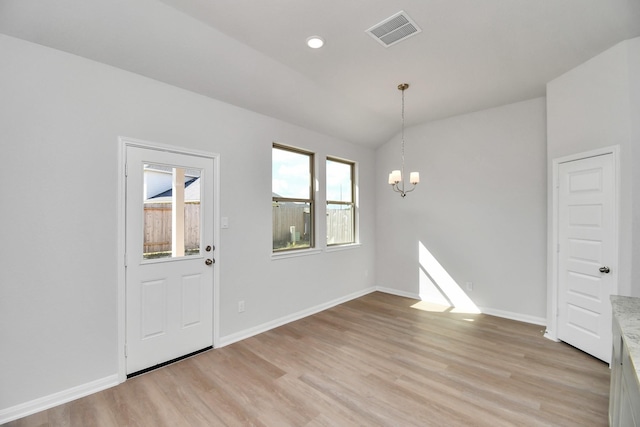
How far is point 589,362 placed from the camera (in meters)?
2.79

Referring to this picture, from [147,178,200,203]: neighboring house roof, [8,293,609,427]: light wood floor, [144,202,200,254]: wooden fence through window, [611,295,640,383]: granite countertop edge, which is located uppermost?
[147,178,200,203]: neighboring house roof

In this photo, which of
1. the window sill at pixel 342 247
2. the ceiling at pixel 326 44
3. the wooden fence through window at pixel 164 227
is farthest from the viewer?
the window sill at pixel 342 247

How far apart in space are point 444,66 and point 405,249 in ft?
10.2

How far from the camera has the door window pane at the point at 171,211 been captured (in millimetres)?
2740

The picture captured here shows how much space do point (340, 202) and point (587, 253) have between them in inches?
130

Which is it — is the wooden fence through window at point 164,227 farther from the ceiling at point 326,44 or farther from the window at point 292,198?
the ceiling at point 326,44

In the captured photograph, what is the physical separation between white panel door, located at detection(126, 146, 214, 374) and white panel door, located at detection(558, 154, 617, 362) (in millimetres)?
4097

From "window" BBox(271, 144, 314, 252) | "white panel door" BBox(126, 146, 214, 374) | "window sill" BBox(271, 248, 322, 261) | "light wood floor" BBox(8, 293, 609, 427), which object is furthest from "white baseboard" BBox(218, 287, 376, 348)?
"window" BBox(271, 144, 314, 252)

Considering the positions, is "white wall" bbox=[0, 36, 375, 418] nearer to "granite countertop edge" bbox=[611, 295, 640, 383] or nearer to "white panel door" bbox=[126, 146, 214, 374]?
"white panel door" bbox=[126, 146, 214, 374]

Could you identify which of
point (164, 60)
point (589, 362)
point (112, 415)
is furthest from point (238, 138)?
point (589, 362)

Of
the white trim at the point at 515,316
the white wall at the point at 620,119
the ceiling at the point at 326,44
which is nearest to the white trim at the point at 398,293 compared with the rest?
the white trim at the point at 515,316

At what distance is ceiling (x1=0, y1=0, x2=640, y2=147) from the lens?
219 centimetres

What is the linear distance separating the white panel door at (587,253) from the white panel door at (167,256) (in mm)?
4097

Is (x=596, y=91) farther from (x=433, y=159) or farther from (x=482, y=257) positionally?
(x=482, y=257)
